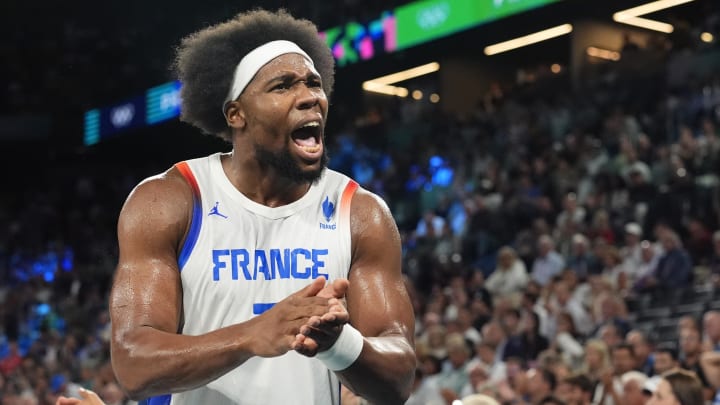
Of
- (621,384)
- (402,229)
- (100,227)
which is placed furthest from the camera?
(100,227)

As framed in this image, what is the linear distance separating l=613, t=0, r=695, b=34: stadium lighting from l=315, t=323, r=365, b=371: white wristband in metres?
16.9

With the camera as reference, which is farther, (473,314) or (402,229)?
(402,229)

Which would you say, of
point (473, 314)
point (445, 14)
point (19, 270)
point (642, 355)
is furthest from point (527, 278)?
point (19, 270)

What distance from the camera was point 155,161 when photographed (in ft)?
98.3

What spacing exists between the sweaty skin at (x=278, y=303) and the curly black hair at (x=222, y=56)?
0.40 ft

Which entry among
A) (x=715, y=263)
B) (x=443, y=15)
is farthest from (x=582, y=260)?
(x=443, y=15)

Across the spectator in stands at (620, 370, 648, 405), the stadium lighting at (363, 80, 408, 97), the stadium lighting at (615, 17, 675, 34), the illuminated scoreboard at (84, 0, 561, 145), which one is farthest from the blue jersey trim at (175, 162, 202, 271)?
the stadium lighting at (363, 80, 408, 97)

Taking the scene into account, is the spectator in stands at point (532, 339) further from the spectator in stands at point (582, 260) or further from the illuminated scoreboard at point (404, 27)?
the illuminated scoreboard at point (404, 27)

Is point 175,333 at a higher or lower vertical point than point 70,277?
higher

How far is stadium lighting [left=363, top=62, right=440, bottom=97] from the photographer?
2519 cm

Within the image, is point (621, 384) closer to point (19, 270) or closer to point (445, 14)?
point (445, 14)

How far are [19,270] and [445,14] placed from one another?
35.5ft

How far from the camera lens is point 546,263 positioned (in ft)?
41.9

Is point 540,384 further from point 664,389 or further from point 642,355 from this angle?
point 664,389
